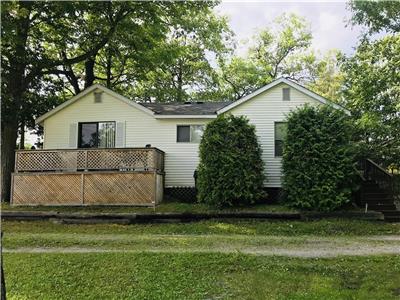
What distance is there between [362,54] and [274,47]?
74.1 ft

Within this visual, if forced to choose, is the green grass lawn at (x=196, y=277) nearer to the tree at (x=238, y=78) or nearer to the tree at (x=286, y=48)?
the tree at (x=238, y=78)

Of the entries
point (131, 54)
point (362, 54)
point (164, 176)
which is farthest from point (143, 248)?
point (131, 54)

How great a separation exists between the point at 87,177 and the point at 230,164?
5513 mm

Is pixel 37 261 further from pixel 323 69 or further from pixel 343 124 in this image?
pixel 323 69

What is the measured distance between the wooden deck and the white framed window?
2.11m

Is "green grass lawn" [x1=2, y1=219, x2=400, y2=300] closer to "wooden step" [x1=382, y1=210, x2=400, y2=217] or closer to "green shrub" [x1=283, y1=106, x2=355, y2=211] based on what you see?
"green shrub" [x1=283, y1=106, x2=355, y2=211]

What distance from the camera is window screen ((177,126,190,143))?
16984 mm

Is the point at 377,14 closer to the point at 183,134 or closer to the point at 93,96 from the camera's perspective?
the point at 183,134

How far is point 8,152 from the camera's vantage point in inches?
663

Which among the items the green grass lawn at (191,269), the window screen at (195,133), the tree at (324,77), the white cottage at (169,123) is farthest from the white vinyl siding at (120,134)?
the tree at (324,77)

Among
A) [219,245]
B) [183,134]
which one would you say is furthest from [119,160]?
[219,245]

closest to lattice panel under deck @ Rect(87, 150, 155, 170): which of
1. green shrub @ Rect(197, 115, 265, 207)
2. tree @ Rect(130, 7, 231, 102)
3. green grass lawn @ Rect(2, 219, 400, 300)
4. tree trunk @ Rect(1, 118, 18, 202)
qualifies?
green shrub @ Rect(197, 115, 265, 207)

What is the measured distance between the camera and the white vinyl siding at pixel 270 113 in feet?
52.9

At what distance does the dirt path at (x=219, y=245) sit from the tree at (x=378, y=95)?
4.11 m
